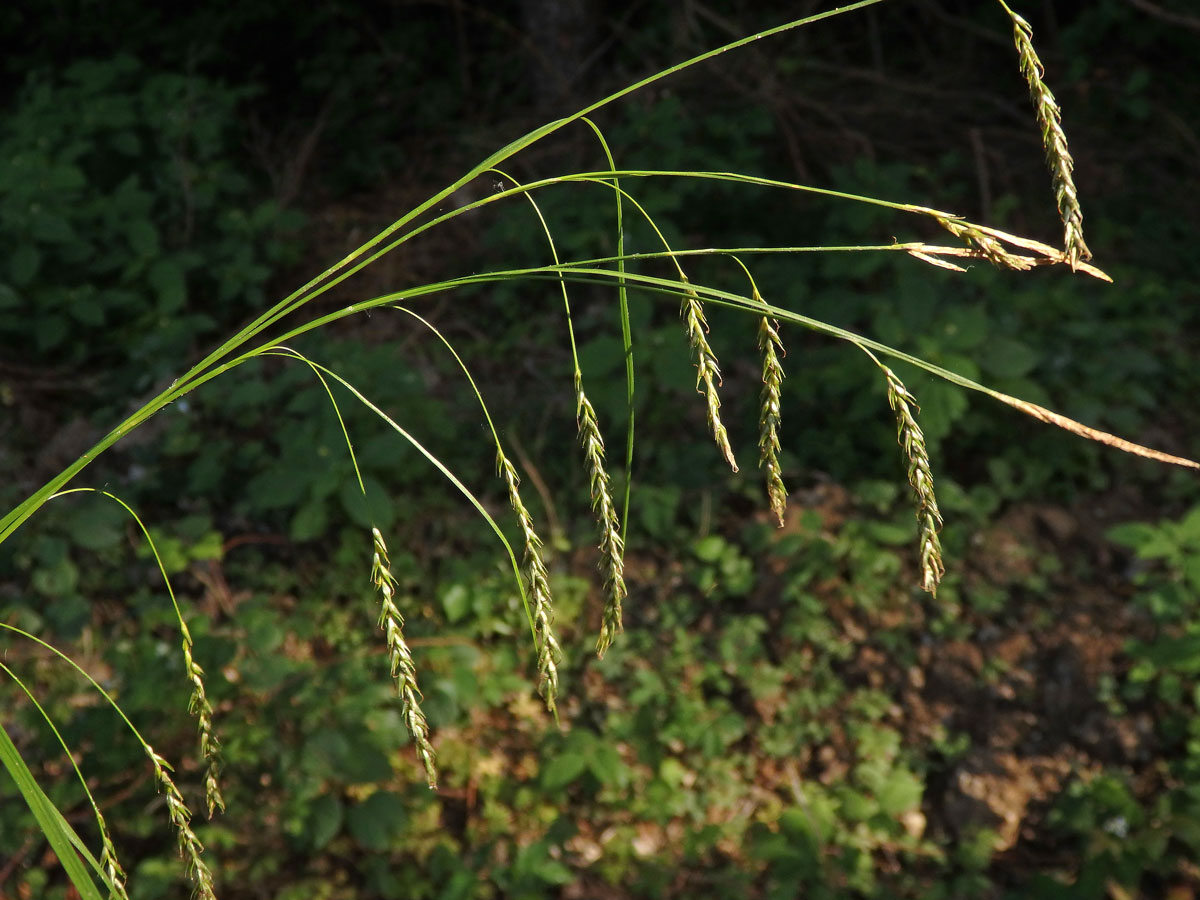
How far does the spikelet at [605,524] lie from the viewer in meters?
0.80

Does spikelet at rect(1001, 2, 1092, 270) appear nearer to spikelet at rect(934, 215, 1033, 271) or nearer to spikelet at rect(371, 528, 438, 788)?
spikelet at rect(934, 215, 1033, 271)

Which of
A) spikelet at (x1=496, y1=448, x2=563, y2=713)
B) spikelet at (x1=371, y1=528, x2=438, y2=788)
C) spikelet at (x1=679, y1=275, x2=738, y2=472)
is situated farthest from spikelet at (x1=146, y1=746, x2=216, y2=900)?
spikelet at (x1=679, y1=275, x2=738, y2=472)

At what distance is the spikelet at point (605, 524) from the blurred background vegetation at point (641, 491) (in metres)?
1.80

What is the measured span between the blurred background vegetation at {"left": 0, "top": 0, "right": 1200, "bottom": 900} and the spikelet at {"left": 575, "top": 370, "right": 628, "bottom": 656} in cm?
180

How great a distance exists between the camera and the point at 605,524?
2.62 feet

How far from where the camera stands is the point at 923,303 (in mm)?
3504

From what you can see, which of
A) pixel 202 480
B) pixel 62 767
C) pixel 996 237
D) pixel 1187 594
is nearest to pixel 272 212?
pixel 202 480

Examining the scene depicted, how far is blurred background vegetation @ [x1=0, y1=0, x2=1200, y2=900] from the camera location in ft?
8.58

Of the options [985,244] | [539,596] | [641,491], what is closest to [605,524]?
[539,596]

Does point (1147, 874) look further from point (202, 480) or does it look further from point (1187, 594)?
point (202, 480)

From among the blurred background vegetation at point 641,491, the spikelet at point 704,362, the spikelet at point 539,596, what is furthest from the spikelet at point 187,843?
the blurred background vegetation at point 641,491

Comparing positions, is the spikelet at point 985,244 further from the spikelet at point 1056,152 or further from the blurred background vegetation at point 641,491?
the blurred background vegetation at point 641,491

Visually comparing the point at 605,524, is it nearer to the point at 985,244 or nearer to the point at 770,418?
the point at 770,418

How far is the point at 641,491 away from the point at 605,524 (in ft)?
8.90
